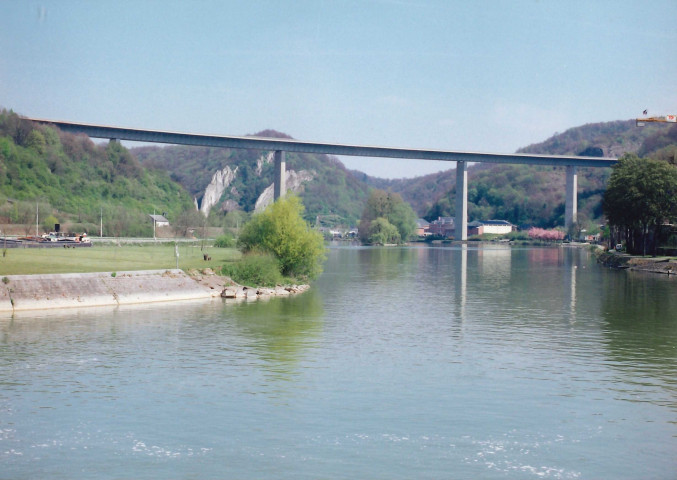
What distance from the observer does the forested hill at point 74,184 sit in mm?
121562

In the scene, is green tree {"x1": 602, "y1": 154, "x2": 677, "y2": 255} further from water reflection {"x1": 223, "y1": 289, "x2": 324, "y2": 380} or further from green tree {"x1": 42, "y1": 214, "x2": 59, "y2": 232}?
green tree {"x1": 42, "y1": 214, "x2": 59, "y2": 232}

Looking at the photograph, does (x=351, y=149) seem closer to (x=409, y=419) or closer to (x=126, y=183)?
(x=126, y=183)

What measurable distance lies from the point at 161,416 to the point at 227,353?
9.51 meters

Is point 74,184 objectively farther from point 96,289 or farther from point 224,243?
point 96,289

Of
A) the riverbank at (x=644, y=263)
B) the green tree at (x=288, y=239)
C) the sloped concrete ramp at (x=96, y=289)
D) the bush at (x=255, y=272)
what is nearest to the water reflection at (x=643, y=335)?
the riverbank at (x=644, y=263)

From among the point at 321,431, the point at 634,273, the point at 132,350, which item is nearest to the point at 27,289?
the point at 132,350

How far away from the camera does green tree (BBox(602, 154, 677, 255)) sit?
88.9m

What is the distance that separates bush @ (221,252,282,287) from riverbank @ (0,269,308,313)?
1.29 m

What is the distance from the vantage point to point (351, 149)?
609ft

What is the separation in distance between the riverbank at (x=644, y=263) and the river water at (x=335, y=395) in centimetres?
4380

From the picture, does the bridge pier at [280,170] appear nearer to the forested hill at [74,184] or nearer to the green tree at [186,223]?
the forested hill at [74,184]

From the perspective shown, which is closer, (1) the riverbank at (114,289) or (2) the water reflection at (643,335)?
(2) the water reflection at (643,335)

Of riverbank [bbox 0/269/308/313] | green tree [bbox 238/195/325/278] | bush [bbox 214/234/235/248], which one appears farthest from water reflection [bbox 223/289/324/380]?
bush [bbox 214/234/235/248]

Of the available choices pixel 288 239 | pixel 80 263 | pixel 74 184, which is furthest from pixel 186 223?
pixel 80 263
